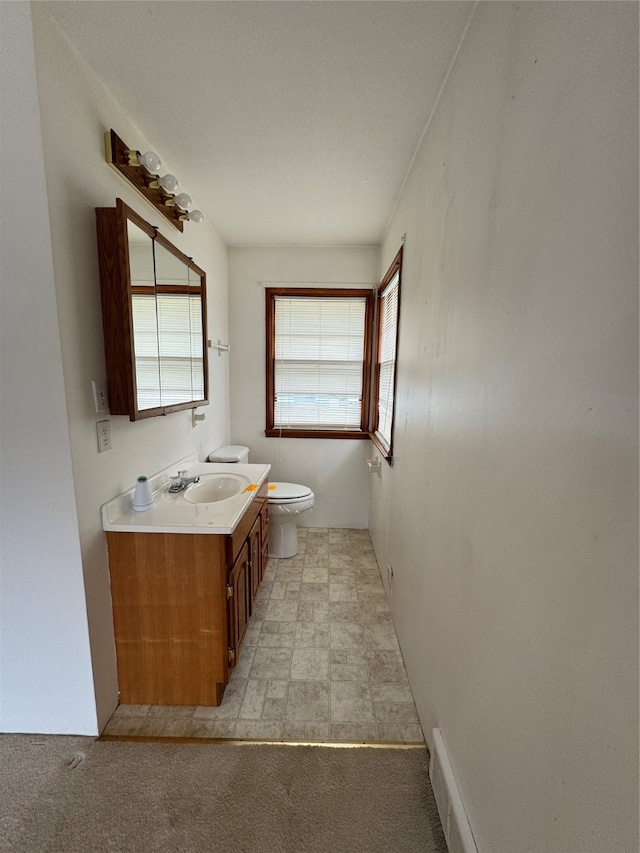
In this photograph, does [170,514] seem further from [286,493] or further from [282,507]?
[286,493]

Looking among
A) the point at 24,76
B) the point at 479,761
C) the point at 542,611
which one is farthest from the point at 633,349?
the point at 24,76

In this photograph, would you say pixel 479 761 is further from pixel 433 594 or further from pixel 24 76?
pixel 24 76

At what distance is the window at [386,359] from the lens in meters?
2.11

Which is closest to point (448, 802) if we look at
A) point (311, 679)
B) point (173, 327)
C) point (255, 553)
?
point (311, 679)

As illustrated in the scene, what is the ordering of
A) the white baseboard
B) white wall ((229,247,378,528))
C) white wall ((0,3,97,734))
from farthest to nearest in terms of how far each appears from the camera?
white wall ((229,247,378,528)), white wall ((0,3,97,734)), the white baseboard

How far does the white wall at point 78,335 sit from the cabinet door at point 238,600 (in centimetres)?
50

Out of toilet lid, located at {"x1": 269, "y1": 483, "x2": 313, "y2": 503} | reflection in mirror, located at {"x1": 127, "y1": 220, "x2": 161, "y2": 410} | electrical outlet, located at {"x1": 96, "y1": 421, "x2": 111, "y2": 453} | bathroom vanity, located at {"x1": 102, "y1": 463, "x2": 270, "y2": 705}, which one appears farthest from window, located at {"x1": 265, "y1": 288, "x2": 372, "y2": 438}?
electrical outlet, located at {"x1": 96, "y1": 421, "x2": 111, "y2": 453}

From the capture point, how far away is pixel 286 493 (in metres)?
2.59

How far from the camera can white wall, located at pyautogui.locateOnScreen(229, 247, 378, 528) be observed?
2.85m

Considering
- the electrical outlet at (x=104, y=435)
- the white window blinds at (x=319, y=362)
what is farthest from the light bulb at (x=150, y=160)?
the white window blinds at (x=319, y=362)

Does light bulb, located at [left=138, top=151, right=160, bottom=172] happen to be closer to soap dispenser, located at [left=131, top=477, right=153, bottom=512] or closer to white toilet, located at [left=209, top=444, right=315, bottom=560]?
soap dispenser, located at [left=131, top=477, right=153, bottom=512]

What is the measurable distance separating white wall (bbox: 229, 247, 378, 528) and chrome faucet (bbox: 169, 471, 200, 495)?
1228 mm

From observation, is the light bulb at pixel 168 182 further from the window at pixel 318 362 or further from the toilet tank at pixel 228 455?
the toilet tank at pixel 228 455

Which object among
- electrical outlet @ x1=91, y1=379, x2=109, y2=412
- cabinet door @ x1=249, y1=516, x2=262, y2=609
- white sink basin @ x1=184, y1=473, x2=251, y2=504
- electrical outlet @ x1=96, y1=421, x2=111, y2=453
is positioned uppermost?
electrical outlet @ x1=91, y1=379, x2=109, y2=412
